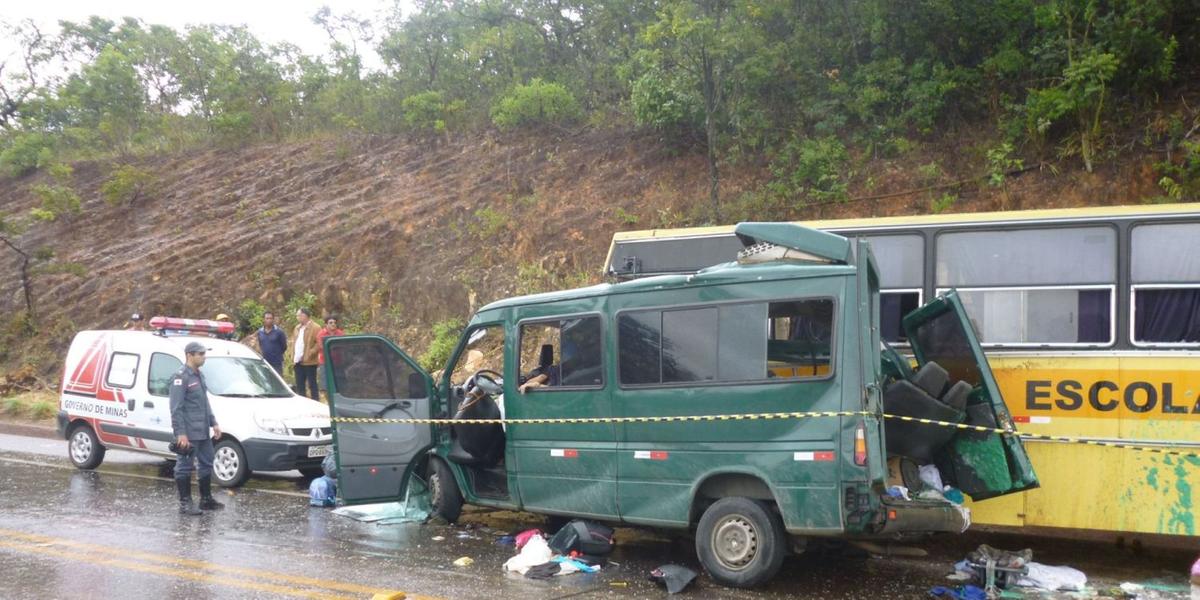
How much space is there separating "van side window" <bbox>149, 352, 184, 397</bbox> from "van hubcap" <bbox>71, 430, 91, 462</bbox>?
147 centimetres

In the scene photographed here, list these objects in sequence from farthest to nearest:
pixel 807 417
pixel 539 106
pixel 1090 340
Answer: pixel 539 106
pixel 1090 340
pixel 807 417

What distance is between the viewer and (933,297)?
352 inches

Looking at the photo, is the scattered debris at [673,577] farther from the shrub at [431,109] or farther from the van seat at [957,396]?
the shrub at [431,109]

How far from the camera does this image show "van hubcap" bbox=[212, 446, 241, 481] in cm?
1180

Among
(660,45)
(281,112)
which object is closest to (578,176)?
(660,45)

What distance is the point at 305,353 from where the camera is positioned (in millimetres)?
16000

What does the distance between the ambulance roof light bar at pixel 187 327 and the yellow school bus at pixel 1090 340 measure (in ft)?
30.7

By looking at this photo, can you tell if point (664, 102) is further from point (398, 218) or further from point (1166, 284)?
point (1166, 284)

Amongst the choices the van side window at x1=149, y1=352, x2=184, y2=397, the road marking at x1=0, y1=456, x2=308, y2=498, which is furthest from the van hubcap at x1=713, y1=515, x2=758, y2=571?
the van side window at x1=149, y1=352, x2=184, y2=397

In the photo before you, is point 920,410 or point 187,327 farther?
point 187,327

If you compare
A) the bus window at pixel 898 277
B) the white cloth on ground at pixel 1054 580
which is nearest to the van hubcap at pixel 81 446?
the bus window at pixel 898 277

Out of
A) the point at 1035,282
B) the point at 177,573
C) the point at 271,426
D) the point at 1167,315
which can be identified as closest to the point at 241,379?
the point at 271,426

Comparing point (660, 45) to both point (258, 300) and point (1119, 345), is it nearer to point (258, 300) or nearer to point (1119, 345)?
point (258, 300)

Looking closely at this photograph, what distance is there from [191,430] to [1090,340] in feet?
29.0
